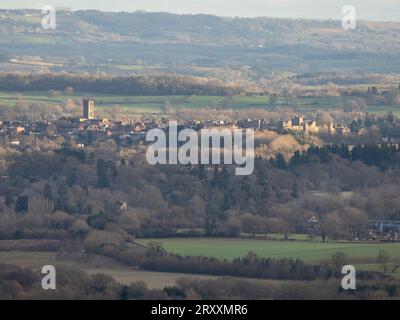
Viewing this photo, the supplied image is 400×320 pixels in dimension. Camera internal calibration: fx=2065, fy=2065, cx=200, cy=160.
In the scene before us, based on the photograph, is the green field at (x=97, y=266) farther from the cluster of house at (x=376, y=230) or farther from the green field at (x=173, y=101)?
the green field at (x=173, y=101)

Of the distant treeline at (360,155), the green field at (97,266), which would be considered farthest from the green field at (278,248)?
the distant treeline at (360,155)

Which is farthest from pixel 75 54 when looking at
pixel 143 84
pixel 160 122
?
pixel 160 122

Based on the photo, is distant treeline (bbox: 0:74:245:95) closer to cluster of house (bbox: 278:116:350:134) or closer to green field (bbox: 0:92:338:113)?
green field (bbox: 0:92:338:113)

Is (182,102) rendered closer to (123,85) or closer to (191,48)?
(123,85)

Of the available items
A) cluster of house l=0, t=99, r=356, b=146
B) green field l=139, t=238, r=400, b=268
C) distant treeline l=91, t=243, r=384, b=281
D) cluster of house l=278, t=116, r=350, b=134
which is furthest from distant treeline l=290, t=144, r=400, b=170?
distant treeline l=91, t=243, r=384, b=281

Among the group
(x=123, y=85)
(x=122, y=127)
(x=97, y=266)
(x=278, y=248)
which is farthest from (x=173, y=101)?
(x=97, y=266)

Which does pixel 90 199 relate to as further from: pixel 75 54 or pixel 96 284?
pixel 75 54
